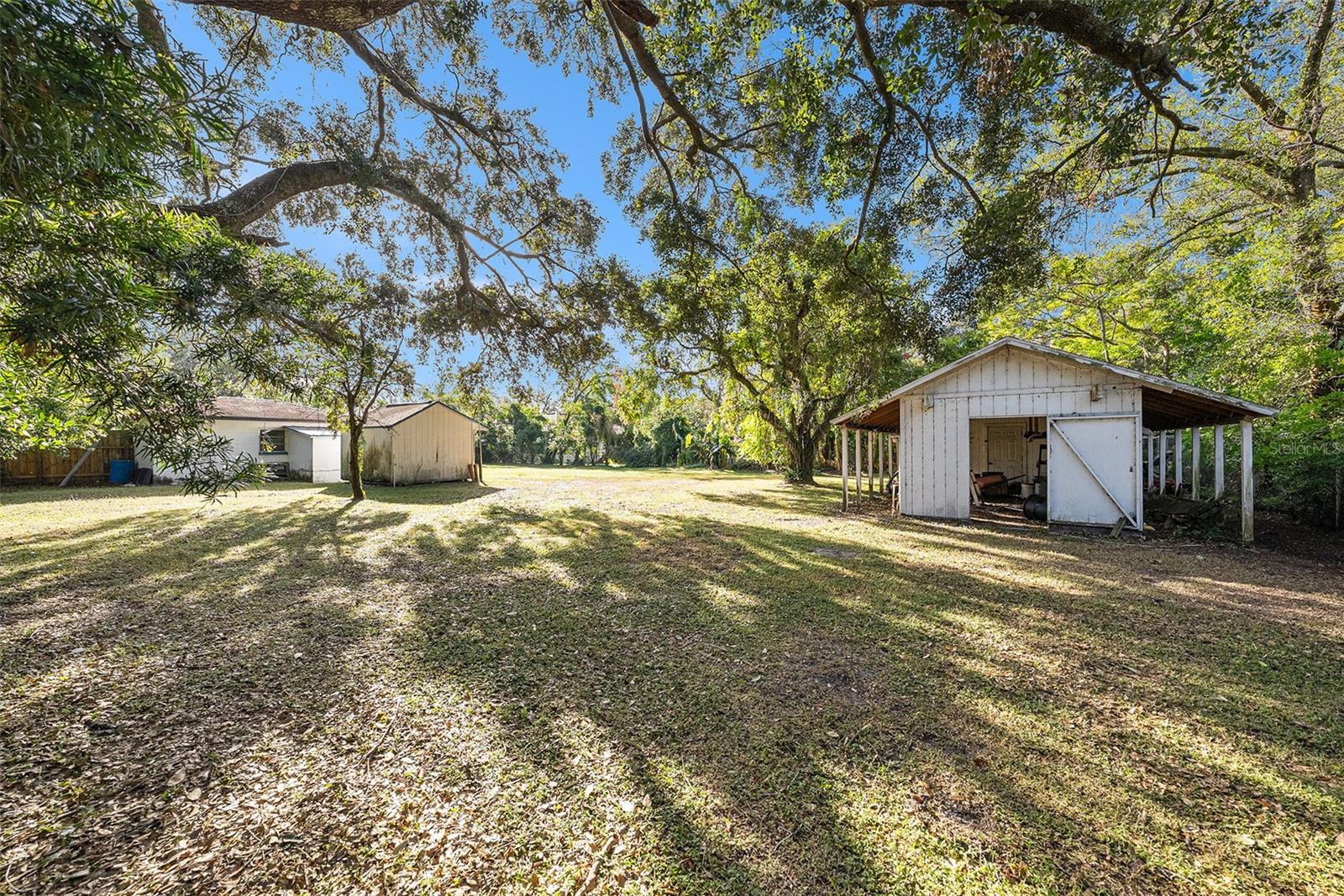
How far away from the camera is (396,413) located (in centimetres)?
1869

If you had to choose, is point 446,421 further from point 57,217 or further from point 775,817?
point 775,817

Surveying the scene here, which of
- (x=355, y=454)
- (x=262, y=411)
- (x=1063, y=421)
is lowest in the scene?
(x=355, y=454)

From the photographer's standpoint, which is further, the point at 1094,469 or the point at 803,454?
the point at 803,454

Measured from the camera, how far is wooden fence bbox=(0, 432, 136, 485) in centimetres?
1446

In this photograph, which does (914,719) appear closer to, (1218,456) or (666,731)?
(666,731)

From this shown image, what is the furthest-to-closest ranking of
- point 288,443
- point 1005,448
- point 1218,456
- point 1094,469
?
point 288,443
point 1005,448
point 1218,456
point 1094,469

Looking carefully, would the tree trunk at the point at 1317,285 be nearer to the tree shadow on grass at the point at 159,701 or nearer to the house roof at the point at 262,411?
the tree shadow on grass at the point at 159,701

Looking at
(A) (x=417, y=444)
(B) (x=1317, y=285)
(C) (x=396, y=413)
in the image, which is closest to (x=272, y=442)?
(C) (x=396, y=413)

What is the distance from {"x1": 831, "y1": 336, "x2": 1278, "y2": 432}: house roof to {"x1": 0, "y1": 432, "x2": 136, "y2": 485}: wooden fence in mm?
22070

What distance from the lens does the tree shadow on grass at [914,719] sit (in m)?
1.87

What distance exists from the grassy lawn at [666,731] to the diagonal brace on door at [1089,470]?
295 centimetres

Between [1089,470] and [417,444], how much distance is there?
20707 mm

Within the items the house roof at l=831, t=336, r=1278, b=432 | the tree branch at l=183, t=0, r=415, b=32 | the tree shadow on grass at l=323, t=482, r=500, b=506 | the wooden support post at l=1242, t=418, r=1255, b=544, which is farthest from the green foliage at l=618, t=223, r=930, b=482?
the tree shadow on grass at l=323, t=482, r=500, b=506

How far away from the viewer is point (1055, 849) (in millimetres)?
1852
